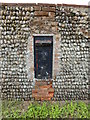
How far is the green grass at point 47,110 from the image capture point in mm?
4613

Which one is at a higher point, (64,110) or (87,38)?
(87,38)

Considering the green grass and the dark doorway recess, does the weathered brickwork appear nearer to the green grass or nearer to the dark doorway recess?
the dark doorway recess

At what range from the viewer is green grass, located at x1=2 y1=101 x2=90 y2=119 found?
182 inches

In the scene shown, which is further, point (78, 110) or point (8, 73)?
point (8, 73)

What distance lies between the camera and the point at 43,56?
16.9 ft

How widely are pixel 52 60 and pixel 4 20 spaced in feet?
6.96

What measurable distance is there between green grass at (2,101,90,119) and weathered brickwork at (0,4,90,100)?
0.37 meters

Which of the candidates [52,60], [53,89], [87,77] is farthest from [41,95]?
[87,77]

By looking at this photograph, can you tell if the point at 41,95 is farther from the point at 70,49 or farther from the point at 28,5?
the point at 28,5

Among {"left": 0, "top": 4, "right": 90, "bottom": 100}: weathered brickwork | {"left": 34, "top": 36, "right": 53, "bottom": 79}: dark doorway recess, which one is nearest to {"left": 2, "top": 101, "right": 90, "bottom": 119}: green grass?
{"left": 0, "top": 4, "right": 90, "bottom": 100}: weathered brickwork

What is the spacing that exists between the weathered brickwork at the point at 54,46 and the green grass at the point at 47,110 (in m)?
0.37

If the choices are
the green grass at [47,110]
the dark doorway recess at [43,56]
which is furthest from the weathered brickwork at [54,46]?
the green grass at [47,110]

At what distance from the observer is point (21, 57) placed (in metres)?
5.09

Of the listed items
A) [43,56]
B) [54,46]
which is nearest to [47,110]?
[43,56]
